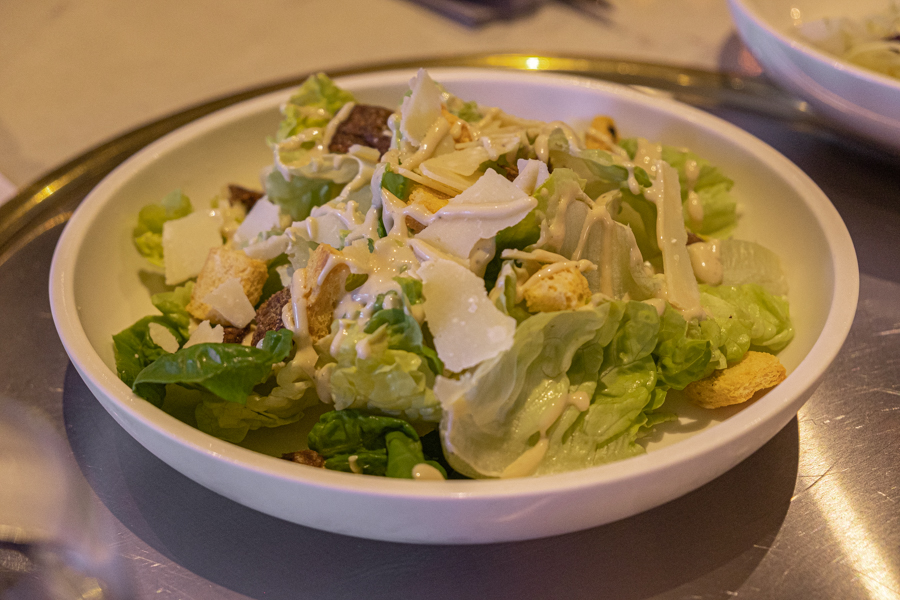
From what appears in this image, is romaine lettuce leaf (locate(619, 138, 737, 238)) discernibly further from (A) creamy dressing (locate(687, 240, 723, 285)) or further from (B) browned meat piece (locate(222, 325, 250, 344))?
(B) browned meat piece (locate(222, 325, 250, 344))

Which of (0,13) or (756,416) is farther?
(0,13)

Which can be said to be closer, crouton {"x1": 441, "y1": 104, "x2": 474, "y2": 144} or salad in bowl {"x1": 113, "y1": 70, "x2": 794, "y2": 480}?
salad in bowl {"x1": 113, "y1": 70, "x2": 794, "y2": 480}

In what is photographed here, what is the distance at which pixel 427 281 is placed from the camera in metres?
1.36

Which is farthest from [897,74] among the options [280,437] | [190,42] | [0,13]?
[0,13]

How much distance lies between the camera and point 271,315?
1684 mm

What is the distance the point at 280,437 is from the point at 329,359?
0.24 m

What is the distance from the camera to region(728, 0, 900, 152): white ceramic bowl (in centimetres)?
201

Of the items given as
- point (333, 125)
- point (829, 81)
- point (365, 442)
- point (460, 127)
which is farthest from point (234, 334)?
point (829, 81)

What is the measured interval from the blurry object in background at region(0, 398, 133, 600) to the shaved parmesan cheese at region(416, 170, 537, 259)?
971 mm

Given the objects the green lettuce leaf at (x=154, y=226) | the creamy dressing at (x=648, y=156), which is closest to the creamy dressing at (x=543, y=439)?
the creamy dressing at (x=648, y=156)

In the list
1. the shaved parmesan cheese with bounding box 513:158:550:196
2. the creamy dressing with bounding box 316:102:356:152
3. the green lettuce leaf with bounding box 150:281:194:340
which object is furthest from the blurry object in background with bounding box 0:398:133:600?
the shaved parmesan cheese with bounding box 513:158:550:196

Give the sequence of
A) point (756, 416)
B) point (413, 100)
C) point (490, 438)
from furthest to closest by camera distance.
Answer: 1. point (413, 100)
2. point (490, 438)
3. point (756, 416)

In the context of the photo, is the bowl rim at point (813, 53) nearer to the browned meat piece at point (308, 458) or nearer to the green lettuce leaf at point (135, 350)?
the browned meat piece at point (308, 458)

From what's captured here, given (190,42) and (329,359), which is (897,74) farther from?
(190,42)
